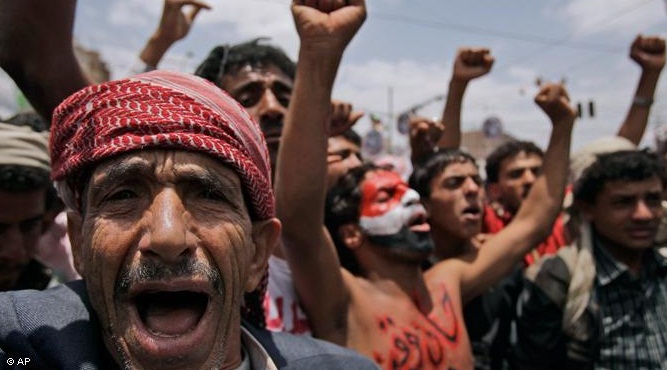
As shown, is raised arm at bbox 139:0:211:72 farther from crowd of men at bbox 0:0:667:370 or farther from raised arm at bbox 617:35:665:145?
raised arm at bbox 617:35:665:145

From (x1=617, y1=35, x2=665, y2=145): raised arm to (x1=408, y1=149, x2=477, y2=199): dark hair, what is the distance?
137 centimetres

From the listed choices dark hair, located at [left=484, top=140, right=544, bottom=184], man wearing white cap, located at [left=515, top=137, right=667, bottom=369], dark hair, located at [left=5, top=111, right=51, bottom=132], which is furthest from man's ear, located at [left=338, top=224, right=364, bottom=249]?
dark hair, located at [left=484, top=140, right=544, bottom=184]

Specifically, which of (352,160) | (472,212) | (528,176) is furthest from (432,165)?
(528,176)

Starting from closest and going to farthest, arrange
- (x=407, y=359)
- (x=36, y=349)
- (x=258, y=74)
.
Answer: (x=36, y=349) → (x=407, y=359) → (x=258, y=74)

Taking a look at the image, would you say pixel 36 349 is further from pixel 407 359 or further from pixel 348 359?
pixel 407 359

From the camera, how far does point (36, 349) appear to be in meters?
1.18

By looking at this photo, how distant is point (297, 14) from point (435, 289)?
1.52 metres

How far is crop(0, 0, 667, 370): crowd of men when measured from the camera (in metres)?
1.18

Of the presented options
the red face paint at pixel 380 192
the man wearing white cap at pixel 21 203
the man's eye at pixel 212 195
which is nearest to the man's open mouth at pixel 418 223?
the red face paint at pixel 380 192

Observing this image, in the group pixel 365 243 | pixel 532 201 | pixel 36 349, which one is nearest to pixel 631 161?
pixel 532 201

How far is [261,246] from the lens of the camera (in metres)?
1.48

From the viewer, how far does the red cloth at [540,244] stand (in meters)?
3.77

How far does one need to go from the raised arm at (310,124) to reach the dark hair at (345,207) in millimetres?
708

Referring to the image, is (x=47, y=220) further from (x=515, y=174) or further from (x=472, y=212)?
(x=515, y=174)
